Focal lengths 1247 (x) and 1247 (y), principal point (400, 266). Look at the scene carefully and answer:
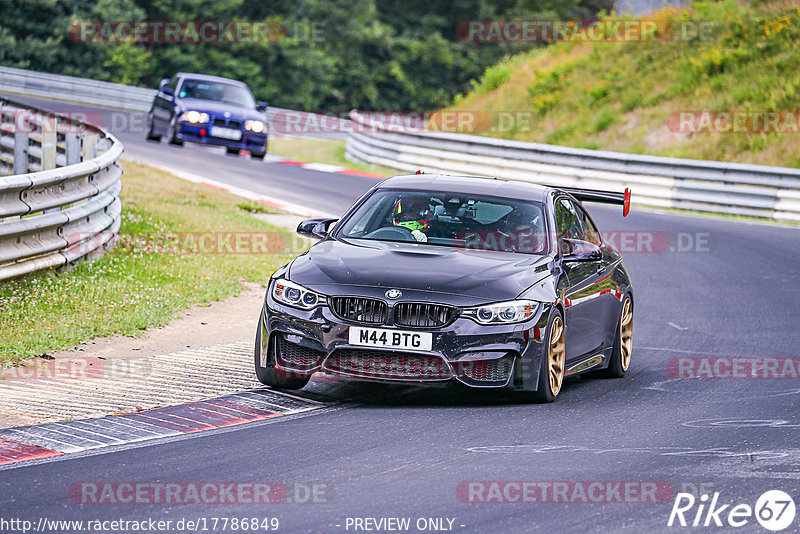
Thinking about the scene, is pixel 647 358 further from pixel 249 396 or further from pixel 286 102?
pixel 286 102

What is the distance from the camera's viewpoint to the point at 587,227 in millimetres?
10164

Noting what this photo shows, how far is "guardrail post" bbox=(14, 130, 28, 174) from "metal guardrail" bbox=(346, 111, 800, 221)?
12789 mm

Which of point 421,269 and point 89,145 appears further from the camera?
point 89,145

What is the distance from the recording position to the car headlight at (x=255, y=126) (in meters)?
27.8

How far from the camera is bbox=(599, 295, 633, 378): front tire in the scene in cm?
971

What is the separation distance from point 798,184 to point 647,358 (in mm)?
13546

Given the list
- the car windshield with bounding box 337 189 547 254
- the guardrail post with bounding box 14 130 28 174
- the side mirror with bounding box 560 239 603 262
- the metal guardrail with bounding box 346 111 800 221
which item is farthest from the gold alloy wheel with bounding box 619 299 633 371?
the metal guardrail with bounding box 346 111 800 221

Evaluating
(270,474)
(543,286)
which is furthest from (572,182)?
(270,474)

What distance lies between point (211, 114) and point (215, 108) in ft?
0.59

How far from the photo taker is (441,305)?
7.81 m
